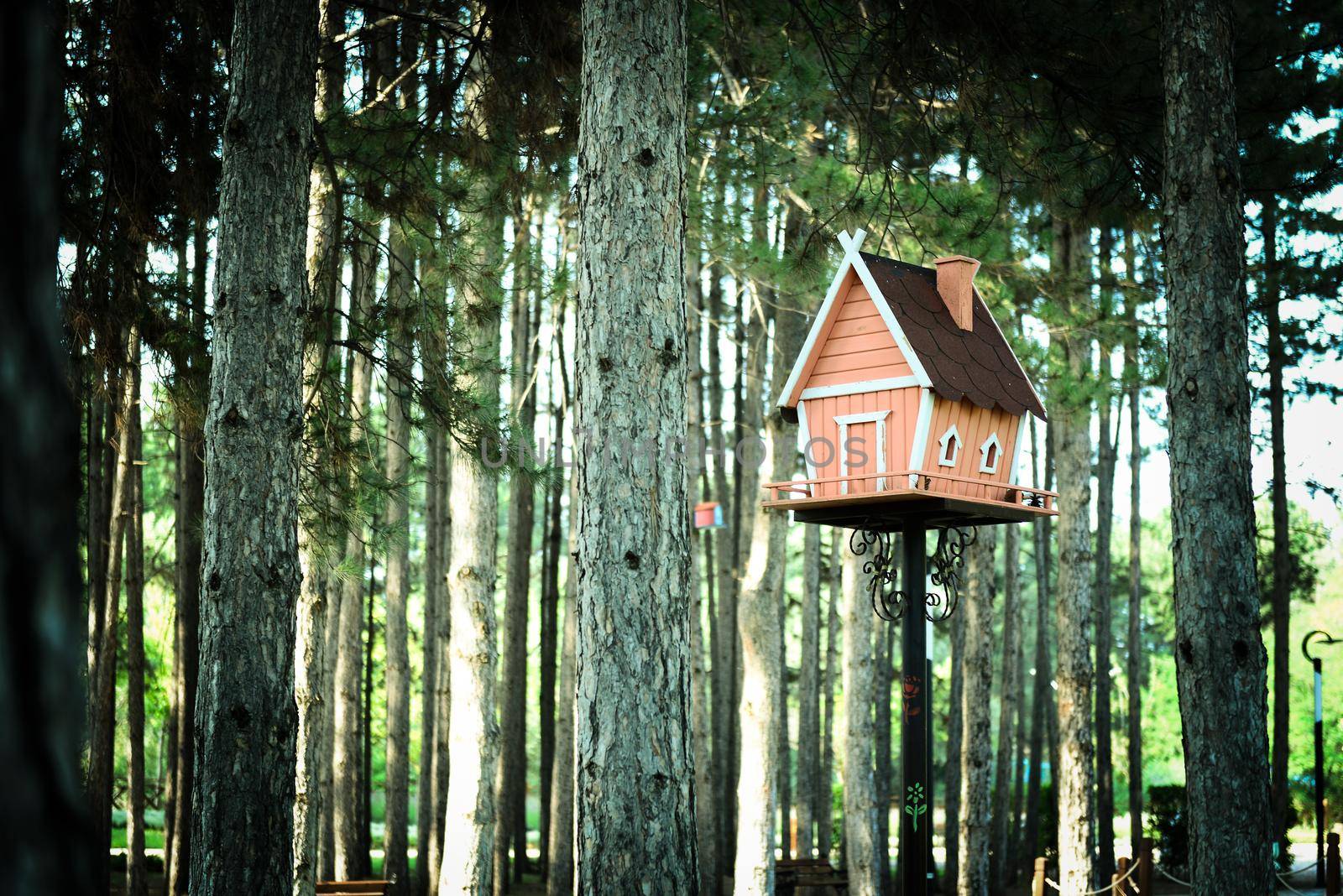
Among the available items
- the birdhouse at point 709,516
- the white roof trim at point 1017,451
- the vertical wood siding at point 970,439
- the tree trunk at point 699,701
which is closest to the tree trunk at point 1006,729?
the tree trunk at point 699,701

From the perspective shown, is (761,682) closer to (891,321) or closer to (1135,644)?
(891,321)

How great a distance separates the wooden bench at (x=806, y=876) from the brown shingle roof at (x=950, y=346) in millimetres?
9992

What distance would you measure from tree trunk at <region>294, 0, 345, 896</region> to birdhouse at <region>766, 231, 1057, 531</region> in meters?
3.51

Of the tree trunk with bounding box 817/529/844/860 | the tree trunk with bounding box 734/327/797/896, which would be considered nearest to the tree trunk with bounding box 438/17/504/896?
the tree trunk with bounding box 734/327/797/896

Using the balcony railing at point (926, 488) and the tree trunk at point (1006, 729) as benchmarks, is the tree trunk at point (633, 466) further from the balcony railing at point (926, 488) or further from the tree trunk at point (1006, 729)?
the tree trunk at point (1006, 729)

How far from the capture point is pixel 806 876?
15.9 metres

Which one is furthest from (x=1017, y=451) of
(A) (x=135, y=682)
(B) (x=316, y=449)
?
(A) (x=135, y=682)

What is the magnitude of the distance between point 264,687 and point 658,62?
3.49 meters

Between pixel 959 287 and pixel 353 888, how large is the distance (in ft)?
33.6

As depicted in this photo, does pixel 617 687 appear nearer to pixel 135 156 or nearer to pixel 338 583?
pixel 135 156

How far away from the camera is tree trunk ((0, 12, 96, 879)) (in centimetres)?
110

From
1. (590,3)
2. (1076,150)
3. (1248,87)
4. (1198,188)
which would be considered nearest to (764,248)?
(1076,150)

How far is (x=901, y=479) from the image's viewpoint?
5.98 meters

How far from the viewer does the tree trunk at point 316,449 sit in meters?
8.69
